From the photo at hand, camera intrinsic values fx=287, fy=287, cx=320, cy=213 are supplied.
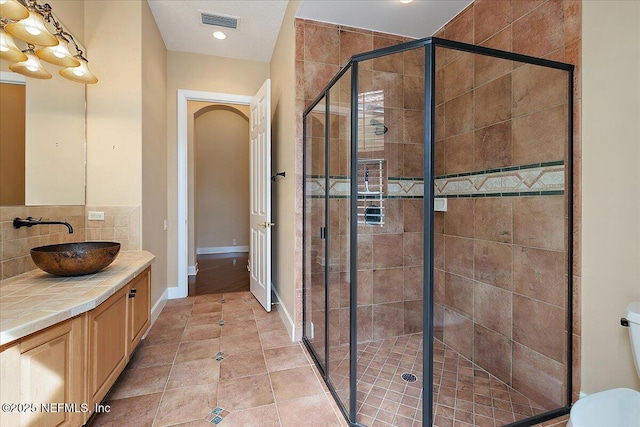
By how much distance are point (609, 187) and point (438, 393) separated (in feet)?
5.00

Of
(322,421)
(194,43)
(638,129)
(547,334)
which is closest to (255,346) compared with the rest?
(322,421)

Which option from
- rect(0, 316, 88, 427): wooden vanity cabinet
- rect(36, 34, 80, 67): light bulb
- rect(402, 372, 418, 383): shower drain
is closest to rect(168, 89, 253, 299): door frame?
rect(36, 34, 80, 67): light bulb

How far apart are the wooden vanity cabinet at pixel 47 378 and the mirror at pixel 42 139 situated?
1.00 metres

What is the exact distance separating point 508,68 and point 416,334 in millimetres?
2144

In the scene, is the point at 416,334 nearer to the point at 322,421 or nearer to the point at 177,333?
the point at 322,421

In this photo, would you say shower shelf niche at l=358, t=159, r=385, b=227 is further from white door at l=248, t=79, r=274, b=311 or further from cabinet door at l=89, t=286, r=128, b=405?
cabinet door at l=89, t=286, r=128, b=405

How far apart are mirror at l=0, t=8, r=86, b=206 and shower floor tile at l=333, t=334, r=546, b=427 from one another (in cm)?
229

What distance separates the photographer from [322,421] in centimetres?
158

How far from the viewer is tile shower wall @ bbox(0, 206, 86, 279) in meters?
1.62

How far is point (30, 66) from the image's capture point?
1792 millimetres

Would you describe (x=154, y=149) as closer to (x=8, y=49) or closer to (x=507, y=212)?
(x=8, y=49)

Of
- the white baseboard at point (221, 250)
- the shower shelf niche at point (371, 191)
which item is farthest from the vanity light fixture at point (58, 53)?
the white baseboard at point (221, 250)

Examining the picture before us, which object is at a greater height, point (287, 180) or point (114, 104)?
point (114, 104)

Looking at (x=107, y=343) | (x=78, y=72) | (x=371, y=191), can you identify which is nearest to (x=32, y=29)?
(x=78, y=72)
